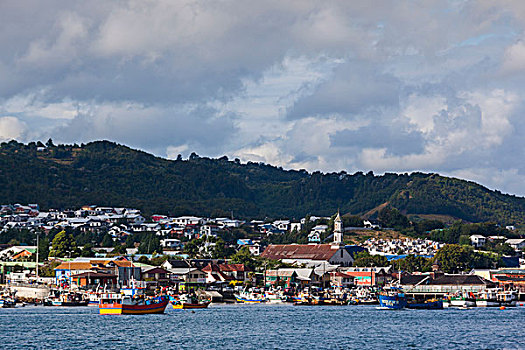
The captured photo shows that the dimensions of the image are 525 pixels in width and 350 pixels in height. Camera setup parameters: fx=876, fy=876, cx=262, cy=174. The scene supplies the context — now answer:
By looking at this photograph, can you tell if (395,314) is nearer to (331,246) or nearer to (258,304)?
(258,304)

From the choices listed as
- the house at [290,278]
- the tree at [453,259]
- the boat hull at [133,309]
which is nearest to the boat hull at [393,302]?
the boat hull at [133,309]

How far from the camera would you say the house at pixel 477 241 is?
196500 mm

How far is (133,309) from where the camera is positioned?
92188mm

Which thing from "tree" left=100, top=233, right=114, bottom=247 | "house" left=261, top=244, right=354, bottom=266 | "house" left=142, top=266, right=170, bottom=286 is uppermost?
"tree" left=100, top=233, right=114, bottom=247

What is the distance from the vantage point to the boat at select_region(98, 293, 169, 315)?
301 ft

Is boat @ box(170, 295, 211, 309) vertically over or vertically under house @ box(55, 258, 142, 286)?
under

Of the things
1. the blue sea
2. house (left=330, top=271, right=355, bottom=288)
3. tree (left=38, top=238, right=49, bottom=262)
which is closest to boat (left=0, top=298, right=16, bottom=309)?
the blue sea

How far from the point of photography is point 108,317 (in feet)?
292

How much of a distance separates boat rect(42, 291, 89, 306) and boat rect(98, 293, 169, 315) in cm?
2288

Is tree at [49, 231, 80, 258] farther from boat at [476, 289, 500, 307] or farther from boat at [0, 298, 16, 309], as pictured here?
boat at [476, 289, 500, 307]

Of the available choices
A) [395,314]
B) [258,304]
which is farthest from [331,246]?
[395,314]

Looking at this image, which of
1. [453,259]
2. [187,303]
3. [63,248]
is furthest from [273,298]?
[63,248]

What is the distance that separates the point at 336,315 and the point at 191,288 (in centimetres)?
4574

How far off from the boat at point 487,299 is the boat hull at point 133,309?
49.0m
